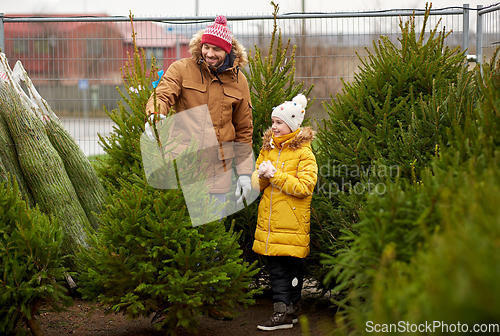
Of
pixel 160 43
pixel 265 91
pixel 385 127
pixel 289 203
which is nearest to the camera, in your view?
pixel 385 127

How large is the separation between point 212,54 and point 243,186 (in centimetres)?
101

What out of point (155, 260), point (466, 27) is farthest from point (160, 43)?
point (155, 260)

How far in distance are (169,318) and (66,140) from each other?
237 centimetres

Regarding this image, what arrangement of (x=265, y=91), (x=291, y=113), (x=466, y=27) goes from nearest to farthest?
1. (x=291, y=113)
2. (x=265, y=91)
3. (x=466, y=27)

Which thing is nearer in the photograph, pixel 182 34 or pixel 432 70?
pixel 432 70

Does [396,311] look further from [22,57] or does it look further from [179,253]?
[22,57]

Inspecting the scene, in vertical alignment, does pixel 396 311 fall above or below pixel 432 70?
below

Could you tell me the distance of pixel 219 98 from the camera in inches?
137

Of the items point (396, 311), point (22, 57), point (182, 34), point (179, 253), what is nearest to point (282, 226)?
point (179, 253)

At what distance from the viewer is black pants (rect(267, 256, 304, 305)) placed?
10.7ft

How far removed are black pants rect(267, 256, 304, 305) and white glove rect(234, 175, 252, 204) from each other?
50cm

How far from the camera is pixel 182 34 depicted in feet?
19.7

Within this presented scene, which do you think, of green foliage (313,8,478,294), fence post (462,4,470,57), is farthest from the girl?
fence post (462,4,470,57)

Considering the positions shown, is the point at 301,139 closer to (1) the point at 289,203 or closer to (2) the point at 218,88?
(1) the point at 289,203
